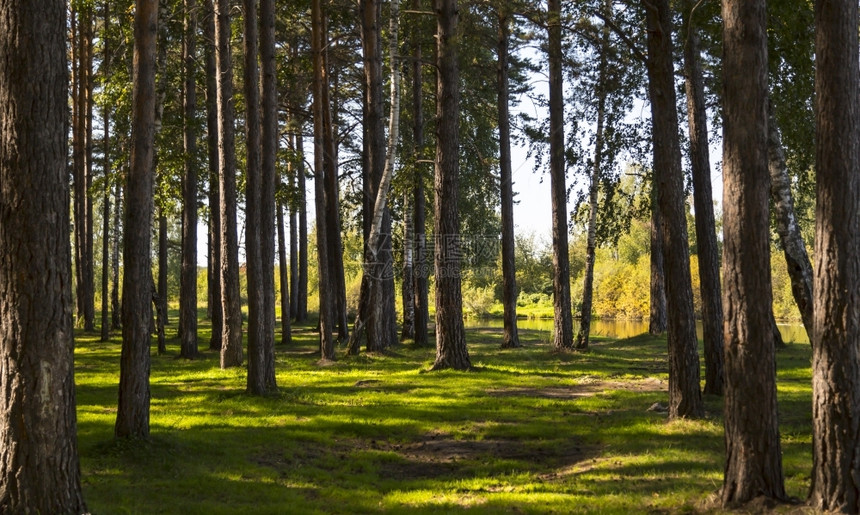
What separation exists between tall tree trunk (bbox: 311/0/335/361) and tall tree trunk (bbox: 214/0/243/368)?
2.16m

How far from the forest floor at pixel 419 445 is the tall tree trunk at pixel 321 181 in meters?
1.92

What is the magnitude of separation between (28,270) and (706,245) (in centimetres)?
1023

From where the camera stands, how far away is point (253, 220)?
1437 cm

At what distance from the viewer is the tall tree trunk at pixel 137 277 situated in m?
9.67

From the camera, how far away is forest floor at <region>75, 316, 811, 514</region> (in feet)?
26.7

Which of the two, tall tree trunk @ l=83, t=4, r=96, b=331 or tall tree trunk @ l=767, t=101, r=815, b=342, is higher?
tall tree trunk @ l=83, t=4, r=96, b=331

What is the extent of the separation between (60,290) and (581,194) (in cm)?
1811

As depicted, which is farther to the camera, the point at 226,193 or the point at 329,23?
the point at 329,23

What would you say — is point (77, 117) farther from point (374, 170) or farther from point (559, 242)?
point (559, 242)

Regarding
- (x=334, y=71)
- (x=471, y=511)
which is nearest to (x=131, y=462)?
(x=471, y=511)

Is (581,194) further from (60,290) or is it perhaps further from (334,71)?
(60,290)

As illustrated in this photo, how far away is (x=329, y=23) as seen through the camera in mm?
24844

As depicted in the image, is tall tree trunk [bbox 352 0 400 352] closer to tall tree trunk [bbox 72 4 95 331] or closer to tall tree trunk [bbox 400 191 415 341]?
tall tree trunk [bbox 400 191 415 341]

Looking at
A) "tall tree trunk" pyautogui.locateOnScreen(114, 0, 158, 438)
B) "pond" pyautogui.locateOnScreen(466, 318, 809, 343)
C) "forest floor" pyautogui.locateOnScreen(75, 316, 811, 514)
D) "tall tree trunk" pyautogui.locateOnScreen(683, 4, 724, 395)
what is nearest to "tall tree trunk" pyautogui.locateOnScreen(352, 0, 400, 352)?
"forest floor" pyautogui.locateOnScreen(75, 316, 811, 514)
